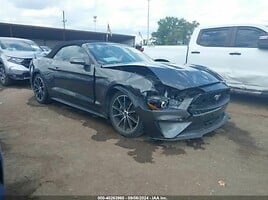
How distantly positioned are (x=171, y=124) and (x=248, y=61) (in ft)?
11.5

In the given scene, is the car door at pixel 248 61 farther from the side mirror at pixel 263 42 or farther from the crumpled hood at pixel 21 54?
the crumpled hood at pixel 21 54

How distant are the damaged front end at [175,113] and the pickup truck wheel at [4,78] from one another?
590cm

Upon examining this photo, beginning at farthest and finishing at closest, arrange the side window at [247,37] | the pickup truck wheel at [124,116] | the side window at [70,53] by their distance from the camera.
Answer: the side window at [247,37], the side window at [70,53], the pickup truck wheel at [124,116]

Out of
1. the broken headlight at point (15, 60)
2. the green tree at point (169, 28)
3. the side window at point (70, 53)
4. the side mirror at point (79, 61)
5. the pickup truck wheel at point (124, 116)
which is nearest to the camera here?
the pickup truck wheel at point (124, 116)

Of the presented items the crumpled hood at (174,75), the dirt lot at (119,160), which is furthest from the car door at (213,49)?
the crumpled hood at (174,75)

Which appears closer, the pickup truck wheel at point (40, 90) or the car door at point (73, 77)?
the car door at point (73, 77)

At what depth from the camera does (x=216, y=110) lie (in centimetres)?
441

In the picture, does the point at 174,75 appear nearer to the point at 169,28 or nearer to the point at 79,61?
the point at 79,61

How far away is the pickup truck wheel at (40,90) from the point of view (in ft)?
20.8

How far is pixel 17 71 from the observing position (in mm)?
8258

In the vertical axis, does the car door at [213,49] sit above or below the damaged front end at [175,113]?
above

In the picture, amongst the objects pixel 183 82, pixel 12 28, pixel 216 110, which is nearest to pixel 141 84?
pixel 183 82

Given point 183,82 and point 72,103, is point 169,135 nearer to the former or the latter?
point 183,82

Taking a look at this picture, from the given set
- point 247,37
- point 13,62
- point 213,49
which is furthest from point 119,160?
point 13,62
